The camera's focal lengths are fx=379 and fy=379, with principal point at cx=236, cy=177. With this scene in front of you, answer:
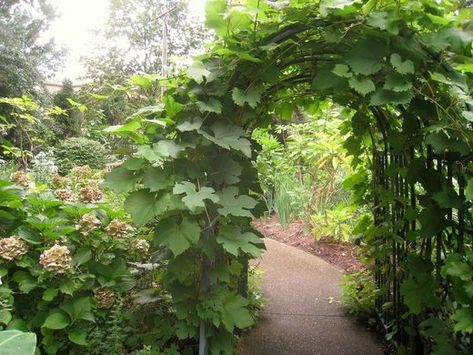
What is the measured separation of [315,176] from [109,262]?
420 cm

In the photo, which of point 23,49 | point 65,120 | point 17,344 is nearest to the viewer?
point 17,344

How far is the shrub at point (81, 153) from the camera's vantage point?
349 inches

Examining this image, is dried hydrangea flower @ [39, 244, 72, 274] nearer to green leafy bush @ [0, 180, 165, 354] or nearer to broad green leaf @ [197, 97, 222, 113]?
green leafy bush @ [0, 180, 165, 354]

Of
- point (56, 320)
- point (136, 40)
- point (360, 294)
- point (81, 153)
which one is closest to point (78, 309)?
point (56, 320)

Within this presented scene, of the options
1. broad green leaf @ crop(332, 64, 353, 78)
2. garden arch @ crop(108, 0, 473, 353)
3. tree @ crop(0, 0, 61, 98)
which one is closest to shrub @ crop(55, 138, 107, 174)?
tree @ crop(0, 0, 61, 98)

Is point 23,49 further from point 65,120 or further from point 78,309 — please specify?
point 78,309

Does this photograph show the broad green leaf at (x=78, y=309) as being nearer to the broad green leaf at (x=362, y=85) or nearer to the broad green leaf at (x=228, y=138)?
the broad green leaf at (x=228, y=138)

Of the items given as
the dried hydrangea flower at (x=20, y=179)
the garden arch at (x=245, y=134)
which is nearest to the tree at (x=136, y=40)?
the dried hydrangea flower at (x=20, y=179)

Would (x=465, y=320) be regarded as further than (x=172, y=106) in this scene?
No

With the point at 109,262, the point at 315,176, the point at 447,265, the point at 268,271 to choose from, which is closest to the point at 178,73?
the point at 109,262

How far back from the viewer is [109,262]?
177cm

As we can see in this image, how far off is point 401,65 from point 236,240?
820mm

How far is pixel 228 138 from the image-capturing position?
1401 mm

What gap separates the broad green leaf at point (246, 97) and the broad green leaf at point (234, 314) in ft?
2.61
